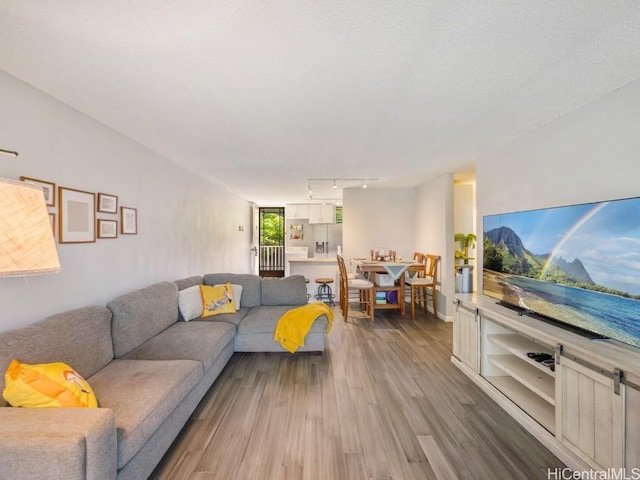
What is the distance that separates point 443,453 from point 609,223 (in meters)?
1.78

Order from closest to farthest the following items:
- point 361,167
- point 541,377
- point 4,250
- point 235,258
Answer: point 4,250 < point 541,377 < point 361,167 < point 235,258

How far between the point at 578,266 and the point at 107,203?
3818 millimetres

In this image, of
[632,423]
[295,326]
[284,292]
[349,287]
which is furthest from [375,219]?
[632,423]

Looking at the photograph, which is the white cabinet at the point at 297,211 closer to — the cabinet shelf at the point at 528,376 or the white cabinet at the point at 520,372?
the white cabinet at the point at 520,372

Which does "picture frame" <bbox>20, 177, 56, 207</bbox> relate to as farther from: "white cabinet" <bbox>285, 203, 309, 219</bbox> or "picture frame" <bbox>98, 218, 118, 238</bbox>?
"white cabinet" <bbox>285, 203, 309, 219</bbox>

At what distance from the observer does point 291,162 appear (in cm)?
390

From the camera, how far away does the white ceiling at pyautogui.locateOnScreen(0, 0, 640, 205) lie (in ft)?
4.24

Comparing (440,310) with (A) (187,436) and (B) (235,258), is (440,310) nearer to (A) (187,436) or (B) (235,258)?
(A) (187,436)

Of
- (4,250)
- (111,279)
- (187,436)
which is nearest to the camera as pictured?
(4,250)

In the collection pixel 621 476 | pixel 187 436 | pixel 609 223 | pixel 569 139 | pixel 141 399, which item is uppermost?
pixel 569 139

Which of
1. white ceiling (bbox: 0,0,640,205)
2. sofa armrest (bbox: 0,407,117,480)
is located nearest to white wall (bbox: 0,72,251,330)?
white ceiling (bbox: 0,0,640,205)

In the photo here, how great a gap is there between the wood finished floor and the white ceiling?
94.8 inches

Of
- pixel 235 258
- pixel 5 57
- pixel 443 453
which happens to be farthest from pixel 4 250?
pixel 235 258

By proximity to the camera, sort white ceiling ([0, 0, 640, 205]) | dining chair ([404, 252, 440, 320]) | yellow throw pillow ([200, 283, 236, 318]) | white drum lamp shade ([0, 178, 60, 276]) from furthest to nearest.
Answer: dining chair ([404, 252, 440, 320]) → yellow throw pillow ([200, 283, 236, 318]) → white ceiling ([0, 0, 640, 205]) → white drum lamp shade ([0, 178, 60, 276])
